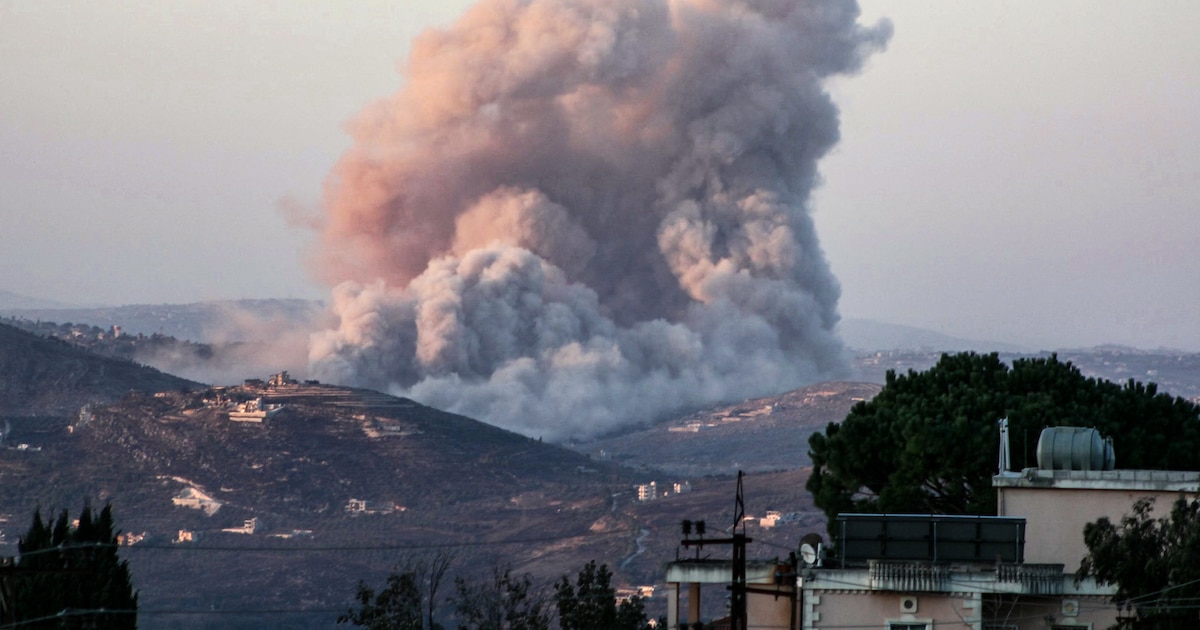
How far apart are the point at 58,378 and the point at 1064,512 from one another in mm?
135080

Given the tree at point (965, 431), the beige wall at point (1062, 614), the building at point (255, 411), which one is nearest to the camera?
the beige wall at point (1062, 614)

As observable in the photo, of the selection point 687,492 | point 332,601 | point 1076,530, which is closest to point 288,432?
point 687,492

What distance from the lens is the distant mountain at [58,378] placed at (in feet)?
495

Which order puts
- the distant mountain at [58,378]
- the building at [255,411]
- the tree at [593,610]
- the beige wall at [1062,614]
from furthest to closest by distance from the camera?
1. the distant mountain at [58,378]
2. the building at [255,411]
3. the tree at [593,610]
4. the beige wall at [1062,614]

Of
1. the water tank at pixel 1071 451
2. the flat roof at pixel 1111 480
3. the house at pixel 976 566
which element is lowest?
the house at pixel 976 566

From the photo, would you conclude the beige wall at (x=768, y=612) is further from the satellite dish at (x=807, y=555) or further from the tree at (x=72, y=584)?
the tree at (x=72, y=584)

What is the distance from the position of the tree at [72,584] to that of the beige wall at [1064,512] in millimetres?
12999

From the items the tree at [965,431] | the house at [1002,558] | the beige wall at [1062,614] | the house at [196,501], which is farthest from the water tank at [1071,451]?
the house at [196,501]

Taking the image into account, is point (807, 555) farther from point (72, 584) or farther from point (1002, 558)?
point (72, 584)

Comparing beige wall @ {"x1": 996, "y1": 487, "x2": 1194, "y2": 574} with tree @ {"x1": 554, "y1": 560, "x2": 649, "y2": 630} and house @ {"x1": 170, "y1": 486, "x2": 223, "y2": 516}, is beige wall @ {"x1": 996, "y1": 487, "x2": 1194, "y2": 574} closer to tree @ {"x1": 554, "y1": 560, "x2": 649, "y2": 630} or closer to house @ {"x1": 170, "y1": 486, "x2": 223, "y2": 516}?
tree @ {"x1": 554, "y1": 560, "x2": 649, "y2": 630}

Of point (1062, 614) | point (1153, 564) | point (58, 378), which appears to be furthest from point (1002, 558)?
point (58, 378)

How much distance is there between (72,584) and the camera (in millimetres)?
33312

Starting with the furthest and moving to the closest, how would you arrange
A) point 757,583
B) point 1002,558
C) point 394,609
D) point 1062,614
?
point 394,609
point 757,583
point 1002,558
point 1062,614

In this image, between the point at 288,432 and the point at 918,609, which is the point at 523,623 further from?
the point at 288,432
